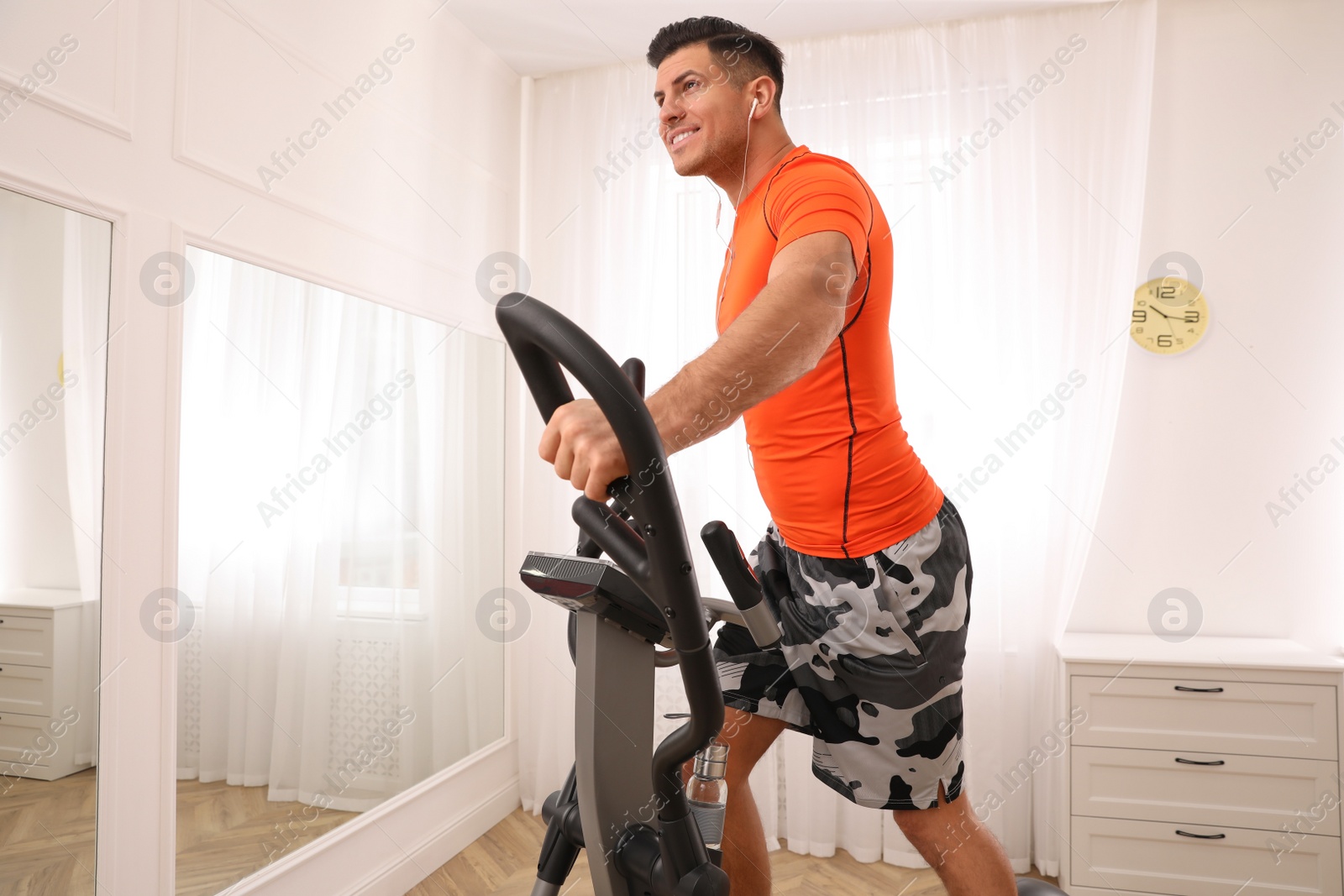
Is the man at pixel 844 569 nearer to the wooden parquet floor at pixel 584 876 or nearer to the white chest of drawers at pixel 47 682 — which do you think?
the white chest of drawers at pixel 47 682

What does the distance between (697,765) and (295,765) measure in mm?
1570

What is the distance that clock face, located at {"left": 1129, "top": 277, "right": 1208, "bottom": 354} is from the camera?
2.86 meters

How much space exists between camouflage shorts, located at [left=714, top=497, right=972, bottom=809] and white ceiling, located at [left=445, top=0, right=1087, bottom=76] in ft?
7.21

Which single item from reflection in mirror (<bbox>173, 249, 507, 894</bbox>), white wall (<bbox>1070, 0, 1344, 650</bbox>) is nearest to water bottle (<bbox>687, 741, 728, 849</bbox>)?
reflection in mirror (<bbox>173, 249, 507, 894</bbox>)

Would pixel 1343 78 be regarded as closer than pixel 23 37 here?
No

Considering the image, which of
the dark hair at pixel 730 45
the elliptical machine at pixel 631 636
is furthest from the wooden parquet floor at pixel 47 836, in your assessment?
the dark hair at pixel 730 45

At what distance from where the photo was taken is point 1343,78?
2773mm

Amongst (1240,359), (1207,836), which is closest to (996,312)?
(1240,359)

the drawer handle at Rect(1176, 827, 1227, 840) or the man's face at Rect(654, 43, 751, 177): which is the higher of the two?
the man's face at Rect(654, 43, 751, 177)

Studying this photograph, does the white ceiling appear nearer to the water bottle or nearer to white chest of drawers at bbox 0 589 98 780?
white chest of drawers at bbox 0 589 98 780

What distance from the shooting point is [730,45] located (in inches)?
57.1

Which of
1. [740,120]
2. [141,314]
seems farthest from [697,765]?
[141,314]

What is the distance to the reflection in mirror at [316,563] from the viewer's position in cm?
184

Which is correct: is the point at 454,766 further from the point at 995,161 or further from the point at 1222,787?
the point at 995,161
